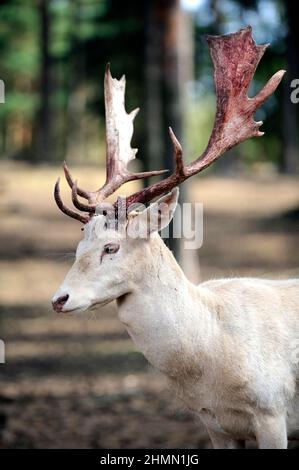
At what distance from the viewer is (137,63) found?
18.3m

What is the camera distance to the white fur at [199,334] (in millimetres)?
3586

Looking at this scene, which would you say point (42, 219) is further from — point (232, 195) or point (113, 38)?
point (113, 38)

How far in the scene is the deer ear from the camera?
3660 mm

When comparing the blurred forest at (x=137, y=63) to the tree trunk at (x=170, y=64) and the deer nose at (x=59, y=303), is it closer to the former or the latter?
the tree trunk at (x=170, y=64)

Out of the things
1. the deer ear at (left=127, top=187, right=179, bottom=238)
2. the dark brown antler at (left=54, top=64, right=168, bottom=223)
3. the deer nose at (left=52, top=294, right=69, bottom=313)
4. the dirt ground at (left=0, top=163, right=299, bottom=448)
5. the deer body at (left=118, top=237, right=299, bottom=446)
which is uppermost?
the dark brown antler at (left=54, top=64, right=168, bottom=223)

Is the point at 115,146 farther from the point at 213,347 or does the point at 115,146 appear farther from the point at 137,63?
the point at 137,63

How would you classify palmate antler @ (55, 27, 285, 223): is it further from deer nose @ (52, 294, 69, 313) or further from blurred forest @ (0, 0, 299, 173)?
blurred forest @ (0, 0, 299, 173)

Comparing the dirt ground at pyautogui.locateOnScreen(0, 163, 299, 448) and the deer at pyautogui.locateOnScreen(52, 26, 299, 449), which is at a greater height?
the deer at pyautogui.locateOnScreen(52, 26, 299, 449)

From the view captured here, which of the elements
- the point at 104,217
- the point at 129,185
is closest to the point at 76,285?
the point at 104,217

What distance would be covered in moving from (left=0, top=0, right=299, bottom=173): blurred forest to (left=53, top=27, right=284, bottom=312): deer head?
11.0 ft

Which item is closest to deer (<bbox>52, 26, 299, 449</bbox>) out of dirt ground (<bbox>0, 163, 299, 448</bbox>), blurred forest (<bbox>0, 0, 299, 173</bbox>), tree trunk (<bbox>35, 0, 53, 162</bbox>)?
dirt ground (<bbox>0, 163, 299, 448</bbox>)

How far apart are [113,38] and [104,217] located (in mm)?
16393

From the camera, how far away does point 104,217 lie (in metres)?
3.67

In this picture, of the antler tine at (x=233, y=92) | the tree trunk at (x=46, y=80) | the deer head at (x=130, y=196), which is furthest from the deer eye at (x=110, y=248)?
the tree trunk at (x=46, y=80)
